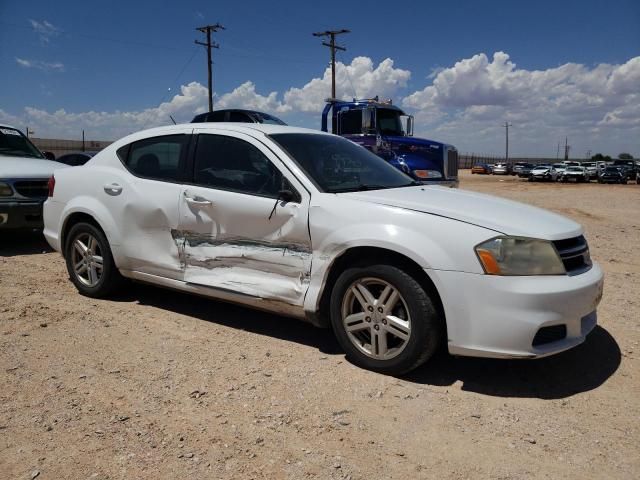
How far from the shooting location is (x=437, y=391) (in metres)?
3.41

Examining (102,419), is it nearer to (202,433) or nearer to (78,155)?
(202,433)

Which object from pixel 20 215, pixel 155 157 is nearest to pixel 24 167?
pixel 20 215

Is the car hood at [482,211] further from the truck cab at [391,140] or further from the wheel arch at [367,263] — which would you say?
the truck cab at [391,140]

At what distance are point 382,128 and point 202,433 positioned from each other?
34.5 ft

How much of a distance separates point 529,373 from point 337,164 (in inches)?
81.1

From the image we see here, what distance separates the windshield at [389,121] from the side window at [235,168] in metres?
8.48

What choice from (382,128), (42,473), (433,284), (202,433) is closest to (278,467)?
(202,433)

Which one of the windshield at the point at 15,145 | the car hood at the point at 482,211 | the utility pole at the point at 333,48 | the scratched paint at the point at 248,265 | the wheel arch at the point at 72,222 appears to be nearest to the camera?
the car hood at the point at 482,211

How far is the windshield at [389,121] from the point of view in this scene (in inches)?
494

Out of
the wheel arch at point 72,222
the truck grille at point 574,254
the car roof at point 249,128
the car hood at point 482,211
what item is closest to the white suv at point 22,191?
the wheel arch at point 72,222

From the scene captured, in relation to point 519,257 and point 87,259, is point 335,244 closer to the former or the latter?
point 519,257

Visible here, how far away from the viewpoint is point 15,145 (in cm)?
888

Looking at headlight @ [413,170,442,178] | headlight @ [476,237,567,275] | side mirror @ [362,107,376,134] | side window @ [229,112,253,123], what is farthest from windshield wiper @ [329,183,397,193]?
side window @ [229,112,253,123]

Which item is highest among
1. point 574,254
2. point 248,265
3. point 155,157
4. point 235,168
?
point 155,157
